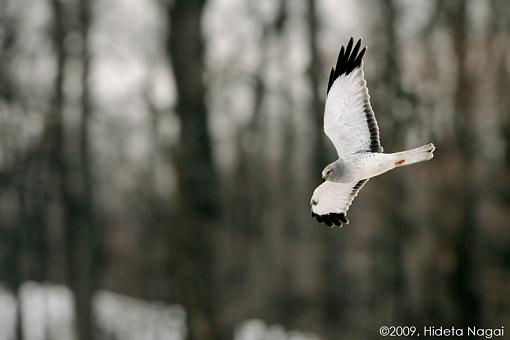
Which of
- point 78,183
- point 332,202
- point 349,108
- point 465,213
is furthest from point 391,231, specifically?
point 349,108

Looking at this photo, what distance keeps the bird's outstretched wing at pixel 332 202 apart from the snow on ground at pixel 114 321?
828 centimetres

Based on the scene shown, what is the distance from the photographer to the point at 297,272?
56.2 ft

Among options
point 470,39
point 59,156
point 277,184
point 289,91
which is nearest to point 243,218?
point 277,184

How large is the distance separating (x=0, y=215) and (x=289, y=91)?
7.48 m

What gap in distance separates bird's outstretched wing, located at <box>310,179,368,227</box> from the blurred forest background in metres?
0.80

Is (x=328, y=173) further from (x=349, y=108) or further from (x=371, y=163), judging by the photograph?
(x=349, y=108)

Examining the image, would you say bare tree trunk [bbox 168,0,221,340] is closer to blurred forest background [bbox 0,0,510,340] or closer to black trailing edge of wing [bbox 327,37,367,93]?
blurred forest background [bbox 0,0,510,340]

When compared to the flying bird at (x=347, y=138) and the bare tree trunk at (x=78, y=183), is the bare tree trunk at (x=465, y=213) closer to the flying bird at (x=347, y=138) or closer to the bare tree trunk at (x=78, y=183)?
the bare tree trunk at (x=78, y=183)

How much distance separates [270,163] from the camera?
1855cm

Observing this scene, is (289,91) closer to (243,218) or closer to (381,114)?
(243,218)

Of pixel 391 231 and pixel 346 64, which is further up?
pixel 391 231

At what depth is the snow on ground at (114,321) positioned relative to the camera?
12.0 meters

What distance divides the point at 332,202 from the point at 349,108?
0.23 meters

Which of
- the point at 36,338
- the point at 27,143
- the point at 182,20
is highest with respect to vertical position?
the point at 27,143
